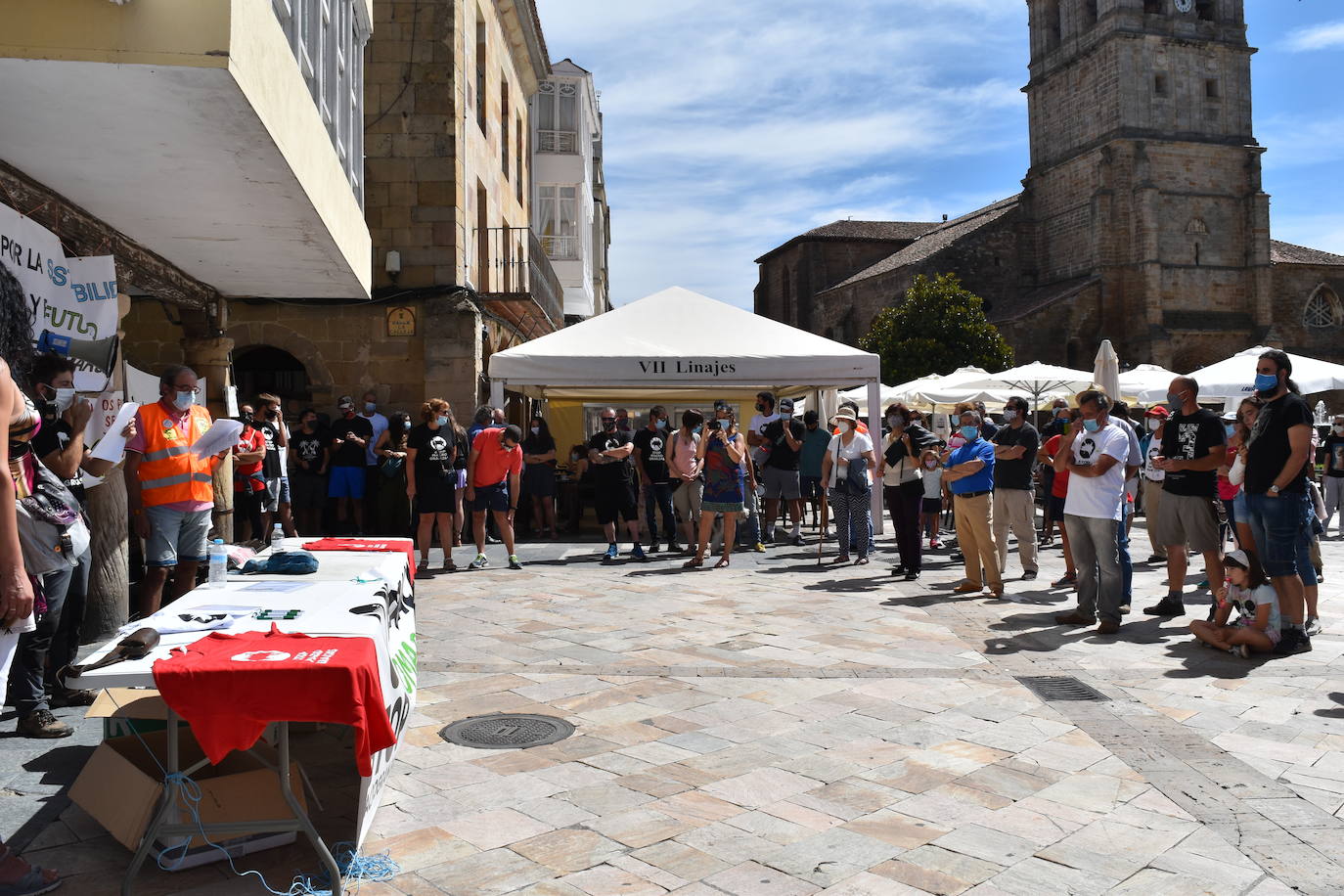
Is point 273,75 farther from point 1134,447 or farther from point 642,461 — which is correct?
point 642,461

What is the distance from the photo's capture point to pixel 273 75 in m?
5.25

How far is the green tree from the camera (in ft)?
140

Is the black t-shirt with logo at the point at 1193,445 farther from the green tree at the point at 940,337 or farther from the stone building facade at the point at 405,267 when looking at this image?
the green tree at the point at 940,337

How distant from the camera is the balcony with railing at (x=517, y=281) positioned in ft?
57.3

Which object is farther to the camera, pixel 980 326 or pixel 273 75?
pixel 980 326

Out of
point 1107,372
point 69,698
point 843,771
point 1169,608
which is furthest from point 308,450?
point 843,771

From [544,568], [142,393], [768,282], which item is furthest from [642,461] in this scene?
[768,282]

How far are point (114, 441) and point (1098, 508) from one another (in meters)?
6.16

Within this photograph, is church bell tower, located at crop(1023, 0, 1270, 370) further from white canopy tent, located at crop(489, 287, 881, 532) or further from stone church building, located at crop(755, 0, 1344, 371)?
white canopy tent, located at crop(489, 287, 881, 532)

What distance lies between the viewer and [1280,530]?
20.5ft

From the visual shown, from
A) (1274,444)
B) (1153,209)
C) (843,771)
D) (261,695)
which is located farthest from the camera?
(1153,209)

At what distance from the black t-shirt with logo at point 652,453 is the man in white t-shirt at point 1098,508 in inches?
219

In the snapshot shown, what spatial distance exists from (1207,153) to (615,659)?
51.8m

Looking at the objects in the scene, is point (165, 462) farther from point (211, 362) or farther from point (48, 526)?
point (211, 362)
